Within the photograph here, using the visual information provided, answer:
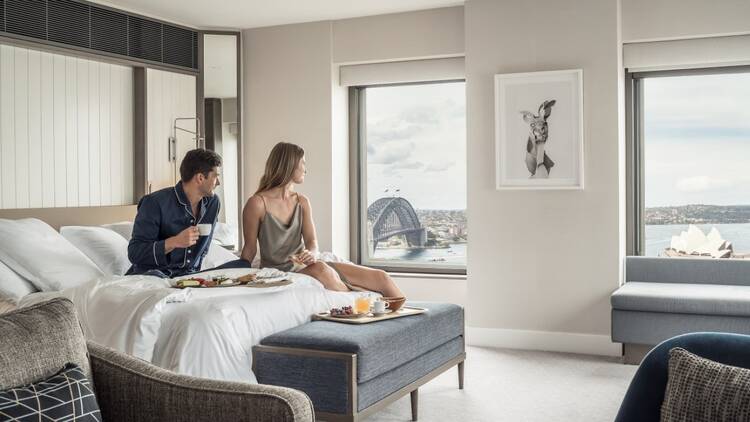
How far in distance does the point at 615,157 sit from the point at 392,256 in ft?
6.49

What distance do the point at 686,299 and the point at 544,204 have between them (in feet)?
3.69

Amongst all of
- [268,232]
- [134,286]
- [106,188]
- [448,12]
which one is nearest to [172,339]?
[134,286]

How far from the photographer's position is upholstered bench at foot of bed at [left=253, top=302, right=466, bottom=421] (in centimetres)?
307

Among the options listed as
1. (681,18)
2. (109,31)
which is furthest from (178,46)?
(681,18)

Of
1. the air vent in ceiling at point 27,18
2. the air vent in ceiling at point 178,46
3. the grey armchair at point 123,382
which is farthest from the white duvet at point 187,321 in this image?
the air vent in ceiling at point 178,46

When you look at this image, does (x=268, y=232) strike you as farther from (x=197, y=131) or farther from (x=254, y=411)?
(x=254, y=411)

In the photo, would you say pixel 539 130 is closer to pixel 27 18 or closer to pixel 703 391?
pixel 27 18

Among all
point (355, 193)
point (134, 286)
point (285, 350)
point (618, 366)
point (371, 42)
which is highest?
point (371, 42)

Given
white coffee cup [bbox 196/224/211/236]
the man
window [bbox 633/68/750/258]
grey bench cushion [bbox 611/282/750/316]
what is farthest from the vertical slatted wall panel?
window [bbox 633/68/750/258]

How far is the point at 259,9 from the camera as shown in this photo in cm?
571

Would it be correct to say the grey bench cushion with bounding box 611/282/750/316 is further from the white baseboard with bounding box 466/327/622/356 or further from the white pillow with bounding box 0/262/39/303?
the white pillow with bounding box 0/262/39/303

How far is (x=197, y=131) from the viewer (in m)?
6.15

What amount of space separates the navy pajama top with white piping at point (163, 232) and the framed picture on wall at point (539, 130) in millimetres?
2146

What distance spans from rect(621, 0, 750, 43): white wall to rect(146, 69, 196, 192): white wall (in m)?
3.16
